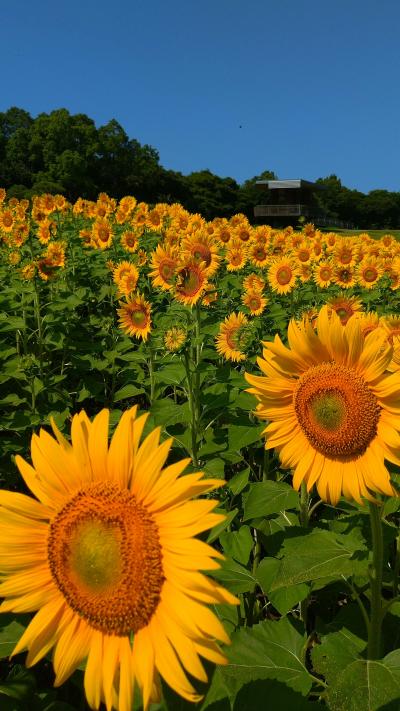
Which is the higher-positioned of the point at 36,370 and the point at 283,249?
the point at 283,249

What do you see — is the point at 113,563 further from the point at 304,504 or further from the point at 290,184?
the point at 290,184

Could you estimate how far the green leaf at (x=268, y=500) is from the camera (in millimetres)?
2367

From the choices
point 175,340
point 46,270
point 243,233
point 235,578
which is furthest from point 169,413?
point 243,233

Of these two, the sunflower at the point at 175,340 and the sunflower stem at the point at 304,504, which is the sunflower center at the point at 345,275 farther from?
the sunflower stem at the point at 304,504

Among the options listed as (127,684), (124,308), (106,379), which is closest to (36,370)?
(106,379)

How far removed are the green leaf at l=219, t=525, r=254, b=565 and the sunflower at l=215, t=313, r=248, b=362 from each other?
77.2 inches

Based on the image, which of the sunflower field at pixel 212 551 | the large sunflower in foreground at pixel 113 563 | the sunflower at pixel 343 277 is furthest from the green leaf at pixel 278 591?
the sunflower at pixel 343 277

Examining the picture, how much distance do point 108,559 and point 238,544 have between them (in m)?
1.49

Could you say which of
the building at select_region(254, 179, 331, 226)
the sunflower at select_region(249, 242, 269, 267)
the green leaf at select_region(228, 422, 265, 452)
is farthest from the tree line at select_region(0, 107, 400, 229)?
the green leaf at select_region(228, 422, 265, 452)

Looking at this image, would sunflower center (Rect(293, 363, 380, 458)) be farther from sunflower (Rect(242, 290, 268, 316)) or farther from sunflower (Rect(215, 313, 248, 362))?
sunflower (Rect(242, 290, 268, 316))

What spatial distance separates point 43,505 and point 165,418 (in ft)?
6.82

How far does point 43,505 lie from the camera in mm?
1146

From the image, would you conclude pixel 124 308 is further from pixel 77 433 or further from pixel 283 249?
pixel 283 249

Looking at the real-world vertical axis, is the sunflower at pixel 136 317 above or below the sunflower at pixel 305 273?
below
